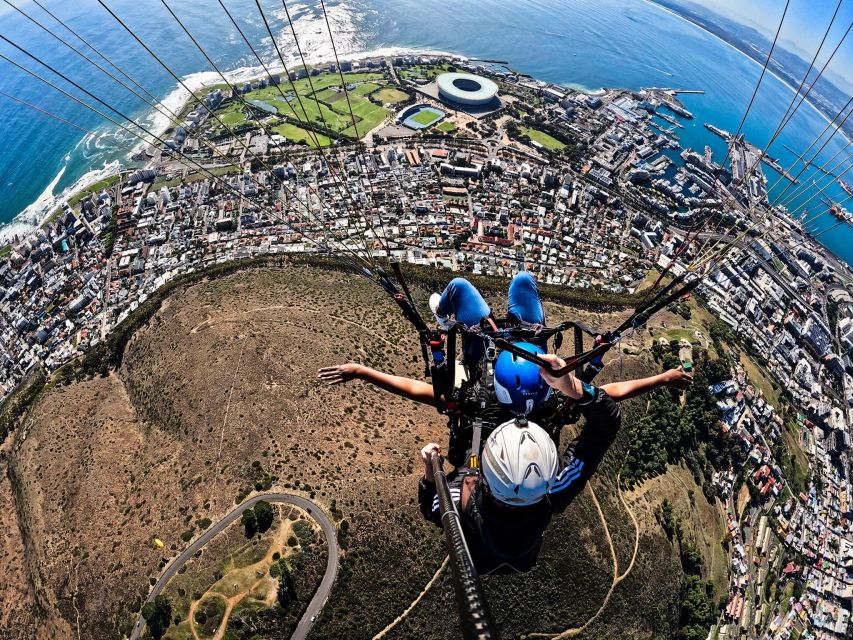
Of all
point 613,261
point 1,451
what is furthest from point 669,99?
point 1,451

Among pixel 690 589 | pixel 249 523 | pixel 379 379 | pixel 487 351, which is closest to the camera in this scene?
pixel 379 379

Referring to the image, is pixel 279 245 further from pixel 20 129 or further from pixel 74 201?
pixel 20 129

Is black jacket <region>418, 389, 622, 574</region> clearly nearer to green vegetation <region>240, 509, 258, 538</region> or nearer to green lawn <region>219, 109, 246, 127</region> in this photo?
green vegetation <region>240, 509, 258, 538</region>

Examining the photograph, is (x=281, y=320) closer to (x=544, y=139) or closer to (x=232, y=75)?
(x=544, y=139)

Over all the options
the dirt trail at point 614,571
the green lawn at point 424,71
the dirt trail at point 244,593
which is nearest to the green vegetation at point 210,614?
the dirt trail at point 244,593

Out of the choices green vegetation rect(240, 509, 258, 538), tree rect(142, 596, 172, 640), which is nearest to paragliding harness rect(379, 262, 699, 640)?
green vegetation rect(240, 509, 258, 538)

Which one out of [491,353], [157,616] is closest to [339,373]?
[491,353]
